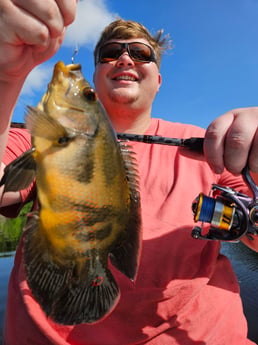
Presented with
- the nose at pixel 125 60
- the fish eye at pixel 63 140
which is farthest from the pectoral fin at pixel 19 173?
the nose at pixel 125 60

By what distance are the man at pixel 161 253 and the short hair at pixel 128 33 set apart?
57.6 inches

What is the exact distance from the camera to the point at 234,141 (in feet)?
5.76

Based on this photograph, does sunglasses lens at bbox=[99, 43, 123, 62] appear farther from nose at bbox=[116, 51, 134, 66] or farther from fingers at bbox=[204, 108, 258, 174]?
fingers at bbox=[204, 108, 258, 174]

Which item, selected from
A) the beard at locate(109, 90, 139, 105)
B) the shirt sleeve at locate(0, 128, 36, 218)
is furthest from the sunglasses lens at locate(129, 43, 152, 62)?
the shirt sleeve at locate(0, 128, 36, 218)

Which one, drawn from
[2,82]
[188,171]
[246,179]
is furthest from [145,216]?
[2,82]

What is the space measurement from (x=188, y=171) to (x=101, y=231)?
1.52m

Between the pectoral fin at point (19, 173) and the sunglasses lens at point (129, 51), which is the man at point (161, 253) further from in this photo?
the sunglasses lens at point (129, 51)

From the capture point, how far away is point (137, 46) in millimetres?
3590

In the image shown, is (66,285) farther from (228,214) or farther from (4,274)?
(4,274)

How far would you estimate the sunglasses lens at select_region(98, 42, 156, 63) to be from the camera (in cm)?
356

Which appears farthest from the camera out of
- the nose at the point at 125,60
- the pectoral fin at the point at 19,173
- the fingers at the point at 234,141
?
the nose at the point at 125,60

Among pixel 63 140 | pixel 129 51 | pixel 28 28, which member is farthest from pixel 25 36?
pixel 129 51

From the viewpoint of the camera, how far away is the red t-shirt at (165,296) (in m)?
2.29

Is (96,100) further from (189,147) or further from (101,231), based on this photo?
(189,147)
